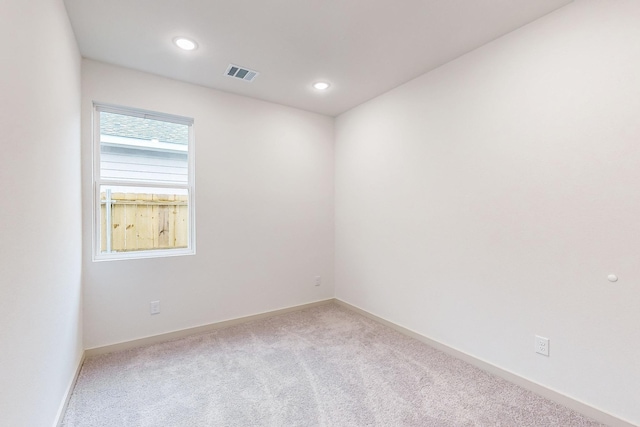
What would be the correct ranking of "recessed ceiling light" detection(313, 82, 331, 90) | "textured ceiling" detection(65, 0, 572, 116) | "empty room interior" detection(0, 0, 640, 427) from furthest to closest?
"recessed ceiling light" detection(313, 82, 331, 90) < "textured ceiling" detection(65, 0, 572, 116) < "empty room interior" detection(0, 0, 640, 427)

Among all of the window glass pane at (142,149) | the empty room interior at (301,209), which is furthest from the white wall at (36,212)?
the window glass pane at (142,149)

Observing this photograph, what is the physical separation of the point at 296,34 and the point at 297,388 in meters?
2.58

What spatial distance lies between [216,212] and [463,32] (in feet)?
8.88

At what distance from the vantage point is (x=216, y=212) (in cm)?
310

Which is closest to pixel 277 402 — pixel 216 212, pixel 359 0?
pixel 216 212

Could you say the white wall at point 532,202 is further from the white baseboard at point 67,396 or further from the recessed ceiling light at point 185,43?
the white baseboard at point 67,396

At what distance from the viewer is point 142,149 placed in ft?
9.34

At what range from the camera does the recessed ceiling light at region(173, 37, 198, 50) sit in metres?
2.23

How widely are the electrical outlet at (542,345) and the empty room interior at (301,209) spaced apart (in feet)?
0.04

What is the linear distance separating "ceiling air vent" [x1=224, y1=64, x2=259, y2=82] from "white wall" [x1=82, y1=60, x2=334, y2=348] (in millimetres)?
419

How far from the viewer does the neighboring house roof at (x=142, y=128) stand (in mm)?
2688

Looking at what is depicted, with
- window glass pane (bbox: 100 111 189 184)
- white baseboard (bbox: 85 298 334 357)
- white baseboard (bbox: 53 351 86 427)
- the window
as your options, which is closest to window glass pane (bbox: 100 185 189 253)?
the window

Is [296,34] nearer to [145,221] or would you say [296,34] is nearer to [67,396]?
[145,221]

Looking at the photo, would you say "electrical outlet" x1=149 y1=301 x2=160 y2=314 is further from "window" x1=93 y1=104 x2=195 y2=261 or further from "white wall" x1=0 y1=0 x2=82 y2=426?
"white wall" x1=0 y1=0 x2=82 y2=426
